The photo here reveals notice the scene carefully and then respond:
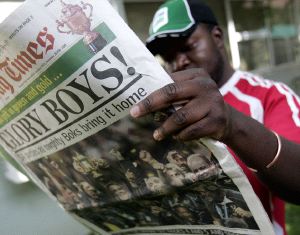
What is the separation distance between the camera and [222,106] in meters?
0.82

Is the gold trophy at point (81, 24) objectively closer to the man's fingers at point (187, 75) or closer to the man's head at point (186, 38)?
the man's fingers at point (187, 75)

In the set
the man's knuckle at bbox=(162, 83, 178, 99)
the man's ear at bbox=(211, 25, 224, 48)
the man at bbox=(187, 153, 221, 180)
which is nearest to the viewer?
the man's knuckle at bbox=(162, 83, 178, 99)

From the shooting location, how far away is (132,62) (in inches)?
31.9

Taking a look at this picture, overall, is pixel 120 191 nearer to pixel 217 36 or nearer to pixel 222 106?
pixel 222 106

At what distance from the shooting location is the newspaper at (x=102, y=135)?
2.66ft

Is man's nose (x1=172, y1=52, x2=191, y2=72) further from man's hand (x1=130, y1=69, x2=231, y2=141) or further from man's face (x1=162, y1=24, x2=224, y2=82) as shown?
man's hand (x1=130, y1=69, x2=231, y2=141)

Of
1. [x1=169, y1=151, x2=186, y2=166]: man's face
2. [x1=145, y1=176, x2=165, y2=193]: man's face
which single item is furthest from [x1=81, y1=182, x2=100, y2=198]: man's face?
[x1=169, y1=151, x2=186, y2=166]: man's face

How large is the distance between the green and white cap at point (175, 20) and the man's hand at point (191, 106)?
0.66m

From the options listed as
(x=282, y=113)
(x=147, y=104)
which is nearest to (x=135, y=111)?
(x=147, y=104)

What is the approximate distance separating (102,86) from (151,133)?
15 cm

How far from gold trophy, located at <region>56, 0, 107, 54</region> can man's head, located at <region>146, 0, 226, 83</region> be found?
2.19 feet

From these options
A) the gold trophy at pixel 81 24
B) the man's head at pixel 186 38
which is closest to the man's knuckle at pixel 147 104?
the gold trophy at pixel 81 24

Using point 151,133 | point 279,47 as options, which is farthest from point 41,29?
point 279,47

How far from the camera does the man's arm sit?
80cm
